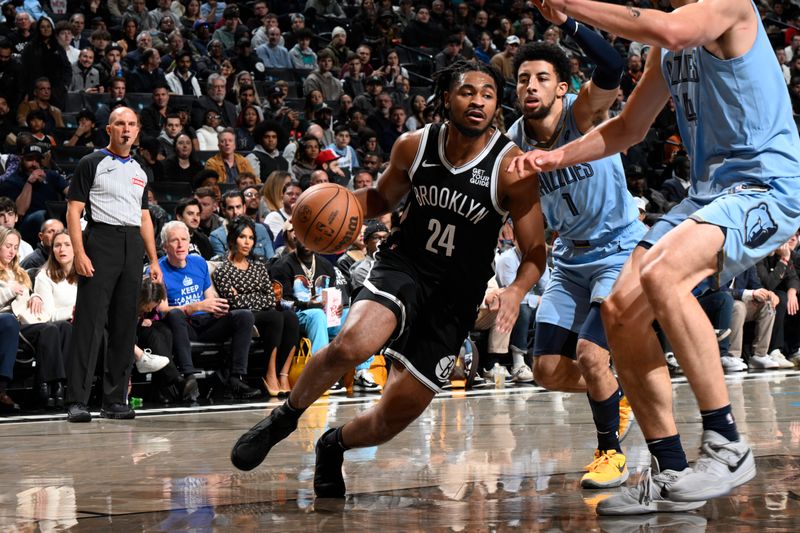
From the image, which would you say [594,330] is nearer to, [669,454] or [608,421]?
[608,421]

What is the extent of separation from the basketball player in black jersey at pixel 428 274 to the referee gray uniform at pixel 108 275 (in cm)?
322

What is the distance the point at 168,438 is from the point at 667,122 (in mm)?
11891

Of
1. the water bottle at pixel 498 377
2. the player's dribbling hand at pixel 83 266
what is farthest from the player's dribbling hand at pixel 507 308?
the water bottle at pixel 498 377

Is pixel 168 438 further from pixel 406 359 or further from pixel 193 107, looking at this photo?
pixel 193 107

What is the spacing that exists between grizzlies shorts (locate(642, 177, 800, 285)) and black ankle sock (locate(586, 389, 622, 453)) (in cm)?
112

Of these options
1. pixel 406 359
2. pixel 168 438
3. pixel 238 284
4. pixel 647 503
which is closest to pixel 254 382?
pixel 238 284

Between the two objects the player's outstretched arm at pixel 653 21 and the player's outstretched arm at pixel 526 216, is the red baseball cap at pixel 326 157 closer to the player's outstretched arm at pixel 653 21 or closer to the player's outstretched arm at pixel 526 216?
the player's outstretched arm at pixel 526 216

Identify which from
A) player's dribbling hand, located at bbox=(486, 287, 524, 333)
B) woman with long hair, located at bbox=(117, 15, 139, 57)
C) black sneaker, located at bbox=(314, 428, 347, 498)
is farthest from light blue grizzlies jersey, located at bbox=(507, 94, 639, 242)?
woman with long hair, located at bbox=(117, 15, 139, 57)

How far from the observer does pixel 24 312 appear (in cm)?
785

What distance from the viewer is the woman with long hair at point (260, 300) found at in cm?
881

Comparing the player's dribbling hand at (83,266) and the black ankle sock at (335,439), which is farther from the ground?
the player's dribbling hand at (83,266)

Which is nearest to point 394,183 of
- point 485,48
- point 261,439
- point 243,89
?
point 261,439

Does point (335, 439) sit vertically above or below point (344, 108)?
below

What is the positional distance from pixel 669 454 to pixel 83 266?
4.53 m
